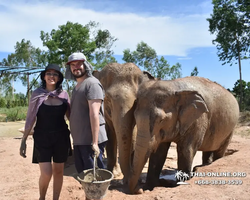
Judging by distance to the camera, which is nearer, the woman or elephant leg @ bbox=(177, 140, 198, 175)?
the woman

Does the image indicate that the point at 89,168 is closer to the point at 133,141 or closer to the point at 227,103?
the point at 133,141

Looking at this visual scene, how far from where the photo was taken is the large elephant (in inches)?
172

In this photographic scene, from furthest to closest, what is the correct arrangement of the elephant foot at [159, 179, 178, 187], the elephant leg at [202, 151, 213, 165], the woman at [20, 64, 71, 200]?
1. the elephant leg at [202, 151, 213, 165]
2. the elephant foot at [159, 179, 178, 187]
3. the woman at [20, 64, 71, 200]

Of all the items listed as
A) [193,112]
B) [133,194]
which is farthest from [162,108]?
[133,194]

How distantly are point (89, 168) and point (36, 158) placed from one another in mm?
887

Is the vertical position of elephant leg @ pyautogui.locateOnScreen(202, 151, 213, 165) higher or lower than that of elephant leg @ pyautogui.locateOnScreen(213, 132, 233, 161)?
lower

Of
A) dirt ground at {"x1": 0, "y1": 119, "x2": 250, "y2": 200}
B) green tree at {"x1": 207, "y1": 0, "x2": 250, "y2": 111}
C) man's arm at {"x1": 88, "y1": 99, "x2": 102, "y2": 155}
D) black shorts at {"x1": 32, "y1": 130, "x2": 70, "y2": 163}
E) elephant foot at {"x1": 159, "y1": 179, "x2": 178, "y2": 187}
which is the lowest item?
elephant foot at {"x1": 159, "y1": 179, "x2": 178, "y2": 187}

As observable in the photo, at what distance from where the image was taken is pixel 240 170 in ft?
15.3

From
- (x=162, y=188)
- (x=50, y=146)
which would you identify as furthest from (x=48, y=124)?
(x=162, y=188)

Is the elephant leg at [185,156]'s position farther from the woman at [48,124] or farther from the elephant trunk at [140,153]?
the woman at [48,124]

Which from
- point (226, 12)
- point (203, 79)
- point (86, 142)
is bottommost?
point (86, 142)

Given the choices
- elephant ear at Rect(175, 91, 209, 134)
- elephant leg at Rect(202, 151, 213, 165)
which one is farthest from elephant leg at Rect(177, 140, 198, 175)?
elephant leg at Rect(202, 151, 213, 165)

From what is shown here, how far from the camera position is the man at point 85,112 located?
10.1 feet

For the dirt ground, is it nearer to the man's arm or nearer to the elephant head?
the elephant head
